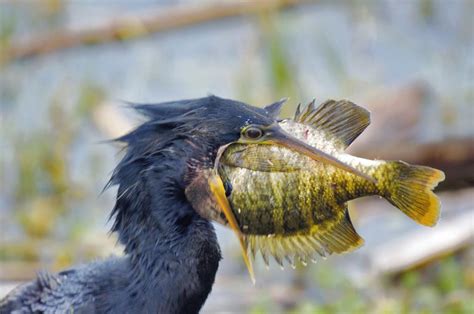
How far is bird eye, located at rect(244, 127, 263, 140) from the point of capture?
305 centimetres

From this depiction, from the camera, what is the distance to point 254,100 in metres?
7.10

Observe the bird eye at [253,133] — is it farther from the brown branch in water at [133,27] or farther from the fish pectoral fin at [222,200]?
the brown branch in water at [133,27]

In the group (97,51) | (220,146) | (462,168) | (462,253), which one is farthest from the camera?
(97,51)

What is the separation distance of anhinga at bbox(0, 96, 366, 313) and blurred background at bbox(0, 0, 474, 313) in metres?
1.92

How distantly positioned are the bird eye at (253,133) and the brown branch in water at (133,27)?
527cm

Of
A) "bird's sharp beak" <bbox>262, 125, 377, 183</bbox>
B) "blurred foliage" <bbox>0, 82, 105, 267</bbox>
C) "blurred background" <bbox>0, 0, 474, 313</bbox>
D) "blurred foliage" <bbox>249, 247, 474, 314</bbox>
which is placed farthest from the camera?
"blurred foliage" <bbox>0, 82, 105, 267</bbox>

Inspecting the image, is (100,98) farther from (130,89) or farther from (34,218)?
(34,218)

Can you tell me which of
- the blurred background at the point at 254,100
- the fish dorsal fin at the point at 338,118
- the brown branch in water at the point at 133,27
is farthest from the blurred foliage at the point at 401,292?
the brown branch in water at the point at 133,27

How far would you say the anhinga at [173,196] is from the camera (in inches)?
122

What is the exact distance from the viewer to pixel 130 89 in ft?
26.4

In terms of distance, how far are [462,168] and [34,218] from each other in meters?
2.64

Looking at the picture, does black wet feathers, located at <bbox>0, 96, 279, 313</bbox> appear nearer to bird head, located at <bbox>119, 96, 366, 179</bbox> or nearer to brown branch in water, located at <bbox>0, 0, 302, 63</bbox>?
bird head, located at <bbox>119, 96, 366, 179</bbox>

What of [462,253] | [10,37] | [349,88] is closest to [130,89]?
[10,37]

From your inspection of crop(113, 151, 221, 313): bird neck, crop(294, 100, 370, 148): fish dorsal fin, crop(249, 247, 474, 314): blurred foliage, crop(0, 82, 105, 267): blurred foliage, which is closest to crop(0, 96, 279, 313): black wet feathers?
crop(113, 151, 221, 313): bird neck
